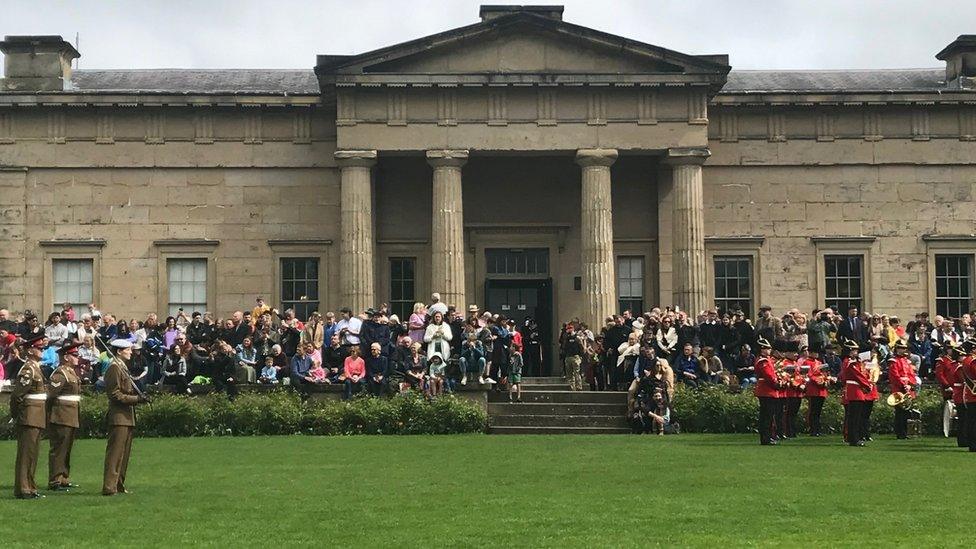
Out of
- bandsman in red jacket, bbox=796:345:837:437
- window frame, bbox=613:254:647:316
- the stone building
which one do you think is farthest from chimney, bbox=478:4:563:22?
bandsman in red jacket, bbox=796:345:837:437

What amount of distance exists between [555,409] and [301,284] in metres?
11.6

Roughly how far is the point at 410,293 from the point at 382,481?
21.6 meters

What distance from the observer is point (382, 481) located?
20.5m

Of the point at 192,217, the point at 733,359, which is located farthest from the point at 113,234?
the point at 733,359

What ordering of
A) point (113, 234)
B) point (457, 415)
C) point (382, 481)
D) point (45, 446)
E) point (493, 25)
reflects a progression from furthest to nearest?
1. point (113, 234)
2. point (493, 25)
3. point (457, 415)
4. point (45, 446)
5. point (382, 481)

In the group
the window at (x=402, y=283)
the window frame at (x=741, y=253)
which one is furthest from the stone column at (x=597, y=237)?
the window at (x=402, y=283)

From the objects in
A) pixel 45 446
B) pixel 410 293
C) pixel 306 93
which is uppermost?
pixel 306 93

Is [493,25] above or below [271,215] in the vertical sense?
above

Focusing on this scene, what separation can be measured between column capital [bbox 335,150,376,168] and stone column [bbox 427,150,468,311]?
61.8 inches

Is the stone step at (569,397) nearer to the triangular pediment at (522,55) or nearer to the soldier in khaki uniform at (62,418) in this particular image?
the triangular pediment at (522,55)

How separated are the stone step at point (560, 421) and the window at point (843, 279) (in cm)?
1210

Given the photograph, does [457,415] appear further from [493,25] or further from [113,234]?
[113,234]

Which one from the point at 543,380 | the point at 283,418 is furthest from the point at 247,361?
the point at 543,380

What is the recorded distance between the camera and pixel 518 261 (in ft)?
138
